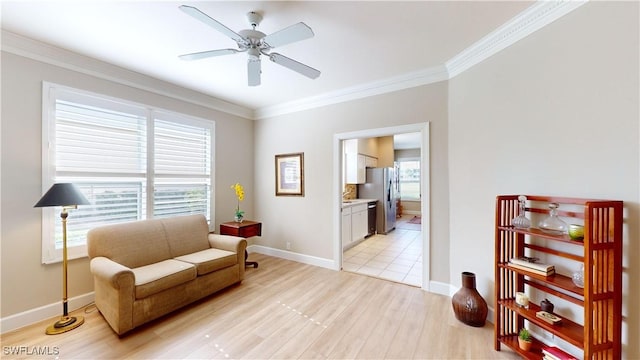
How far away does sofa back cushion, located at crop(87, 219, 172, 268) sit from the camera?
100 inches

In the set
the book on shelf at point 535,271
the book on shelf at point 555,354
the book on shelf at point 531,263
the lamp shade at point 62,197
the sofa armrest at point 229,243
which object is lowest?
the book on shelf at point 555,354

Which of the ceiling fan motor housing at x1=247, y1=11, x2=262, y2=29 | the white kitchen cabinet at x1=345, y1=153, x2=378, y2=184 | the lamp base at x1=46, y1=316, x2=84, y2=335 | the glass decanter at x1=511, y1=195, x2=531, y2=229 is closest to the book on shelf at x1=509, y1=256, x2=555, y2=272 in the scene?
the glass decanter at x1=511, y1=195, x2=531, y2=229

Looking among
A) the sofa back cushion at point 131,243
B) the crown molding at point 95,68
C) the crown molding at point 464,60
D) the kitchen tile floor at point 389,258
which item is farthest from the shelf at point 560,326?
the crown molding at point 95,68

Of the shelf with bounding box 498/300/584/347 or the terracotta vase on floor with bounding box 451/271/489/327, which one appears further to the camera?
the terracotta vase on floor with bounding box 451/271/489/327

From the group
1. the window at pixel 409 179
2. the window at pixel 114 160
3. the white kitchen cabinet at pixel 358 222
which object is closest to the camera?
the window at pixel 114 160

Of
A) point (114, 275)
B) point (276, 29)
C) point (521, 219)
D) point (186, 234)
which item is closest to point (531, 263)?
point (521, 219)

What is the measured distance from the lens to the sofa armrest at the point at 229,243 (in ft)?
10.5

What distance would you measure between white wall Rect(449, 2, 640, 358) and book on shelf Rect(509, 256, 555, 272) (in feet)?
1.15

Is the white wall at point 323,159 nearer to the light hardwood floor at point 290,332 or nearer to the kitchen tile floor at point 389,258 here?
the kitchen tile floor at point 389,258

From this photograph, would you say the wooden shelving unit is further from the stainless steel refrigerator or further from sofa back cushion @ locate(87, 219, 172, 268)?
the stainless steel refrigerator

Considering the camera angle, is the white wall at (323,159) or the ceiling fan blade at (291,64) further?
Answer: the white wall at (323,159)

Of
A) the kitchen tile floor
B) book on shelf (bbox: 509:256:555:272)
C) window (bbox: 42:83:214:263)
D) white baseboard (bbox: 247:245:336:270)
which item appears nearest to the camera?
book on shelf (bbox: 509:256:555:272)

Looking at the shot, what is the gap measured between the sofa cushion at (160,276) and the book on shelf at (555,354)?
3080 millimetres

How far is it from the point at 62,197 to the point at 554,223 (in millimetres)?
3972
